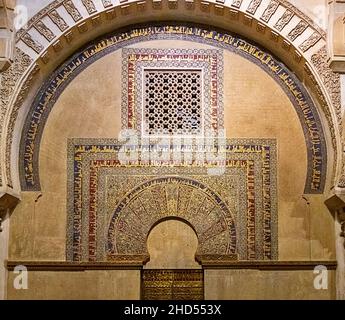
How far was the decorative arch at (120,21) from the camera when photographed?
8.09 meters

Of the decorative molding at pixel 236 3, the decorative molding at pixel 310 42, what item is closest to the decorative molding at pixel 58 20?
the decorative molding at pixel 236 3

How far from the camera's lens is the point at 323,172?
8.30m

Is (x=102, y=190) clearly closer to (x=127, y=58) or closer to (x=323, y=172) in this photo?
(x=127, y=58)

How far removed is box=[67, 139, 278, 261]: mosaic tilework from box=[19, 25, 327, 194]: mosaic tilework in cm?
38

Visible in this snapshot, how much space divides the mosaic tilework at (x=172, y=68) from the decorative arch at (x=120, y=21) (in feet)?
1.29

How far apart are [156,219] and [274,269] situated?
1238mm

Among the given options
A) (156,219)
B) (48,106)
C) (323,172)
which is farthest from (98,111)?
(323,172)

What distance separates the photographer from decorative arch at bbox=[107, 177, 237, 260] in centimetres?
820

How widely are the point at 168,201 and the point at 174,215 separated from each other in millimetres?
150

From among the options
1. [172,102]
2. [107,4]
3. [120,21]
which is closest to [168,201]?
[172,102]

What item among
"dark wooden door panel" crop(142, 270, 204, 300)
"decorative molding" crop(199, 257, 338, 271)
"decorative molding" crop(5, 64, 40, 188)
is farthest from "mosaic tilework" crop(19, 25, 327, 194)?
"dark wooden door panel" crop(142, 270, 204, 300)

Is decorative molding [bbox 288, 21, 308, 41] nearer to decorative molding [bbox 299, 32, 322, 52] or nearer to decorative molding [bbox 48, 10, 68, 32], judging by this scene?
decorative molding [bbox 299, 32, 322, 52]

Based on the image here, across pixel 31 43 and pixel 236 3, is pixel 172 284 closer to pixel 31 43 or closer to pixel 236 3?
pixel 31 43

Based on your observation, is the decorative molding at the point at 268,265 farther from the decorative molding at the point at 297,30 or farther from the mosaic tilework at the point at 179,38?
the decorative molding at the point at 297,30
